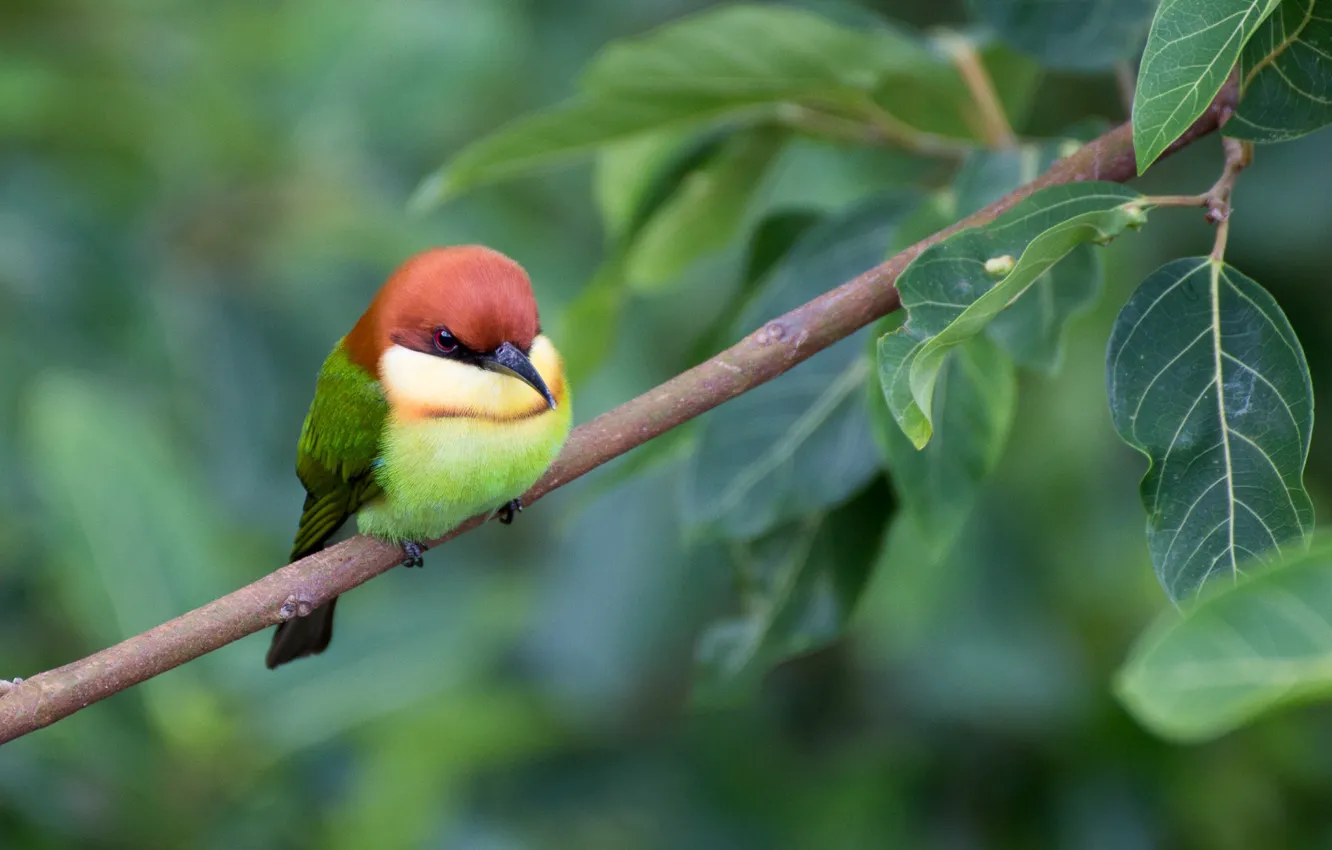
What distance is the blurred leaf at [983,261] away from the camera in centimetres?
148

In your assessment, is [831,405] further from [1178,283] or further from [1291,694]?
[1291,694]

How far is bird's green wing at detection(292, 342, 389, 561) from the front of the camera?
2.56 m

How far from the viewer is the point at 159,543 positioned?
3.21 m

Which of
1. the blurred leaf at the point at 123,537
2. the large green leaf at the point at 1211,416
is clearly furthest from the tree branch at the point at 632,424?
the blurred leaf at the point at 123,537

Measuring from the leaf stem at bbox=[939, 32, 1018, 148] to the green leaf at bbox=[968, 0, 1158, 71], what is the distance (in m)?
0.21

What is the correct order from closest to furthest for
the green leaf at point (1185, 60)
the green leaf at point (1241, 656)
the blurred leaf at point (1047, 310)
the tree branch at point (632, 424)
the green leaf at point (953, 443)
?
the green leaf at point (1241, 656) → the green leaf at point (1185, 60) → the tree branch at point (632, 424) → the blurred leaf at point (1047, 310) → the green leaf at point (953, 443)

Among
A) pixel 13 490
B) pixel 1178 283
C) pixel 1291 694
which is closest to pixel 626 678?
pixel 13 490

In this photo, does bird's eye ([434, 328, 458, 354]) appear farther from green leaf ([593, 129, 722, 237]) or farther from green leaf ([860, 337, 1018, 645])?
green leaf ([860, 337, 1018, 645])

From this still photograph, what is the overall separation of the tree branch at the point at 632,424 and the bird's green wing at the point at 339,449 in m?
0.69

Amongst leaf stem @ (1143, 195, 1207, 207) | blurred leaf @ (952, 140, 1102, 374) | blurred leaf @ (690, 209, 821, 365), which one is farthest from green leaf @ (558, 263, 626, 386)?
leaf stem @ (1143, 195, 1207, 207)

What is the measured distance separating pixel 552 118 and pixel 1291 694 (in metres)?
1.54

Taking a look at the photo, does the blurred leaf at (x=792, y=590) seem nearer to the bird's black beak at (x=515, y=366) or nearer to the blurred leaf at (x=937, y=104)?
the bird's black beak at (x=515, y=366)

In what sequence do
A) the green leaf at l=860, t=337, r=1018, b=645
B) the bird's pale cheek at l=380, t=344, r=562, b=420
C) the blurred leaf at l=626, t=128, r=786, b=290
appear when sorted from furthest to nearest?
the blurred leaf at l=626, t=128, r=786, b=290
the bird's pale cheek at l=380, t=344, r=562, b=420
the green leaf at l=860, t=337, r=1018, b=645

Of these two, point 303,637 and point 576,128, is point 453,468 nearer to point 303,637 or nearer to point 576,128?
point 576,128
